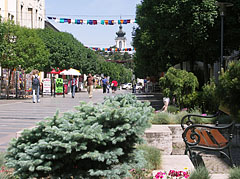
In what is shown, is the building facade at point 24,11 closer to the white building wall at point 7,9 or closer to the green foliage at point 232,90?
the white building wall at point 7,9

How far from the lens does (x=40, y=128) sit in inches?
156

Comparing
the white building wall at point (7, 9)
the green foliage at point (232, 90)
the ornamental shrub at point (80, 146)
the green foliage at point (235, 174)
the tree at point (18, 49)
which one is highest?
the white building wall at point (7, 9)

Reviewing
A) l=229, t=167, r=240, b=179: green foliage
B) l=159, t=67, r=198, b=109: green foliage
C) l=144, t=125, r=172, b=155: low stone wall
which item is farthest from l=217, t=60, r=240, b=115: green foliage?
l=159, t=67, r=198, b=109: green foliage

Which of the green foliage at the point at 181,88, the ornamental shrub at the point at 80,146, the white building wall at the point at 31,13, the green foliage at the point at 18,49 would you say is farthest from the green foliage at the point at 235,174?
the white building wall at the point at 31,13

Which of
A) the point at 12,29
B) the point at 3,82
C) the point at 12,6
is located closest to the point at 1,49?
the point at 12,29

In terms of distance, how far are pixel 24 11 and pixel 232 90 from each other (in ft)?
151

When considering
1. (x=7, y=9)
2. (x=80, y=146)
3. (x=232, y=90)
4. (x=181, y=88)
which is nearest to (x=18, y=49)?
(x=7, y=9)

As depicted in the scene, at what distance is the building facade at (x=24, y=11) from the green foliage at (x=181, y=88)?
2720 centimetres

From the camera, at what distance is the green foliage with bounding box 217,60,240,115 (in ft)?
18.4

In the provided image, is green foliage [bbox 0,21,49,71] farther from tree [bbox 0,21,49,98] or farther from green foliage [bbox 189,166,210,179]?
green foliage [bbox 189,166,210,179]

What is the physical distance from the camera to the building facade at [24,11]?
4175 cm

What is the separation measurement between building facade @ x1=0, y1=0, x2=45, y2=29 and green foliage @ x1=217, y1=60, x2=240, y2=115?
33.7 m

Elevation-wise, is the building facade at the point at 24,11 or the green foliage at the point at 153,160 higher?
the building facade at the point at 24,11

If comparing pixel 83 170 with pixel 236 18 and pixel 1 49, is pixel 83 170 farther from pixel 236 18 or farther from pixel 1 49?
pixel 1 49
